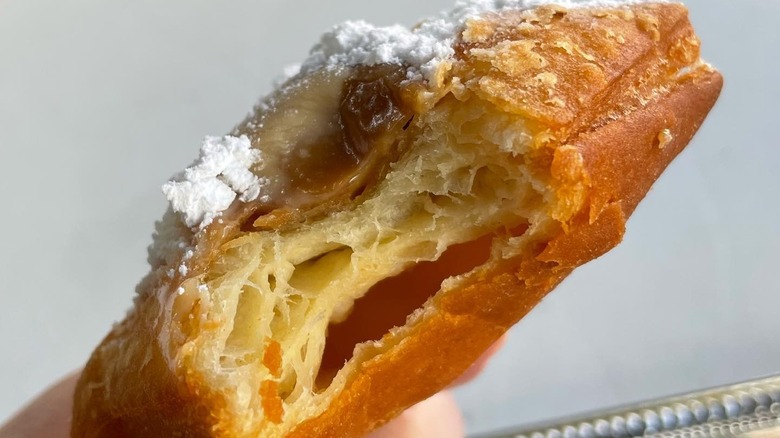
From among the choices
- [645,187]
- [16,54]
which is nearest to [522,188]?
[645,187]

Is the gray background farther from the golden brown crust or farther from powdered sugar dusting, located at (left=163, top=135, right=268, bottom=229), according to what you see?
powdered sugar dusting, located at (left=163, top=135, right=268, bottom=229)

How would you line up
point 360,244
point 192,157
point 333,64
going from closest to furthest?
point 360,244 → point 333,64 → point 192,157

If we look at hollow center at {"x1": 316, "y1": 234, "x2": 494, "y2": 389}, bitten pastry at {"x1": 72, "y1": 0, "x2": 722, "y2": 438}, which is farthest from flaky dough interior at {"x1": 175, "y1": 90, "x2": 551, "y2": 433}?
hollow center at {"x1": 316, "y1": 234, "x2": 494, "y2": 389}

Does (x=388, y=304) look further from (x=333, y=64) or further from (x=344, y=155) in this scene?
(x=333, y=64)

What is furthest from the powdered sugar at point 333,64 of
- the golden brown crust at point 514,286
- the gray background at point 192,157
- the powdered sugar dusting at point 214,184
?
the gray background at point 192,157

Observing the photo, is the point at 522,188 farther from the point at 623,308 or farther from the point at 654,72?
the point at 623,308

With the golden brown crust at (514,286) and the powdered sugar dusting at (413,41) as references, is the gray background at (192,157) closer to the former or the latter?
the golden brown crust at (514,286)

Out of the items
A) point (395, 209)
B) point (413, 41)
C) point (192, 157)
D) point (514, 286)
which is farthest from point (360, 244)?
point (192, 157)
